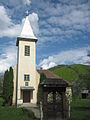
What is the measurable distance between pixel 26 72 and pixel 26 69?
1.75 feet

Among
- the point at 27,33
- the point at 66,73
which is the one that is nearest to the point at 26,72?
the point at 27,33

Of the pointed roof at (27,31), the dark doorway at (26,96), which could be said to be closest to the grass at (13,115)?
the dark doorway at (26,96)

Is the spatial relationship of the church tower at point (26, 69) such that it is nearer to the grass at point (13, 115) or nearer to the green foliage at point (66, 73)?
the grass at point (13, 115)

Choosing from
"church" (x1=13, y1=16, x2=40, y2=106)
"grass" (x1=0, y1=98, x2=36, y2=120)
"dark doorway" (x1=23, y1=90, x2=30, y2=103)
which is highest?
"church" (x1=13, y1=16, x2=40, y2=106)

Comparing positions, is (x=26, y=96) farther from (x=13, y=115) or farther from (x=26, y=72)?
(x=13, y=115)

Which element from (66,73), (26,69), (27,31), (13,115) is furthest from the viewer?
(66,73)

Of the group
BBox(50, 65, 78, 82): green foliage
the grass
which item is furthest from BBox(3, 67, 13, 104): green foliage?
BBox(50, 65, 78, 82): green foliage

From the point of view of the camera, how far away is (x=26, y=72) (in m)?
36.4

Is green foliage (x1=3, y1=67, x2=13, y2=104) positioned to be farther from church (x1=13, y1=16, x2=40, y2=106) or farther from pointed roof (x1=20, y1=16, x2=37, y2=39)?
pointed roof (x1=20, y1=16, x2=37, y2=39)

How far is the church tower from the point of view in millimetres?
35656

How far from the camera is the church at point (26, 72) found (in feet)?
117

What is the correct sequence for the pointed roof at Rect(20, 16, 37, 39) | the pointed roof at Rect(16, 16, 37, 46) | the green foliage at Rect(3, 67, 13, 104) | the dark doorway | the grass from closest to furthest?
the grass, the green foliage at Rect(3, 67, 13, 104), the dark doorway, the pointed roof at Rect(16, 16, 37, 46), the pointed roof at Rect(20, 16, 37, 39)

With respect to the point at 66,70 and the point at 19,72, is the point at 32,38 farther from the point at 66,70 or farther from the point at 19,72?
the point at 66,70

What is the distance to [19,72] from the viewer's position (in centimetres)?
3594
